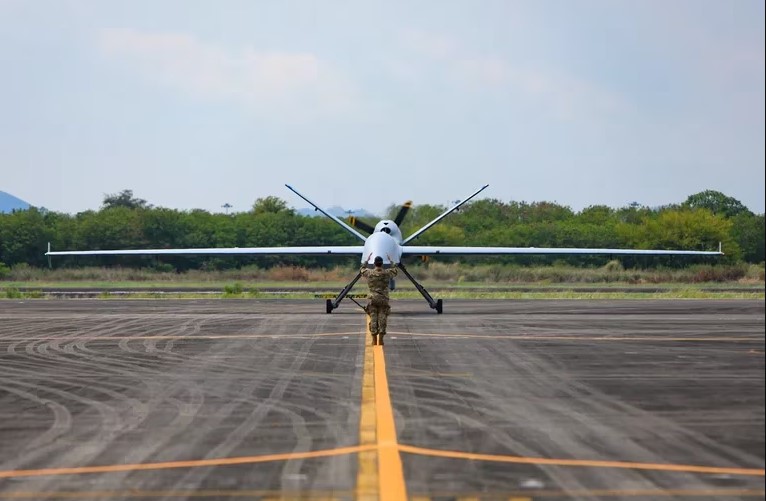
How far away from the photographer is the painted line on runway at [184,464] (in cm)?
925

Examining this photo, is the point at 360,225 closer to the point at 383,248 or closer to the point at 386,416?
the point at 383,248

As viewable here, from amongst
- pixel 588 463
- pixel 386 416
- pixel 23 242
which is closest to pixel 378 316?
pixel 386 416

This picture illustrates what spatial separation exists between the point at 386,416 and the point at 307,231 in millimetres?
66901

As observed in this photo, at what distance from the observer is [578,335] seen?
2484 centimetres

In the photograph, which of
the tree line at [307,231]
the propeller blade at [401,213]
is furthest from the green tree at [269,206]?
the propeller blade at [401,213]

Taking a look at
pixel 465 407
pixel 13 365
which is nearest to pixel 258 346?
pixel 13 365

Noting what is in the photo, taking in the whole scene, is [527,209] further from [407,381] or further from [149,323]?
[407,381]

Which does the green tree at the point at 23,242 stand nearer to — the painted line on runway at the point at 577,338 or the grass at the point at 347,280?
the grass at the point at 347,280

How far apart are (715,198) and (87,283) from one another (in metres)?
42.5

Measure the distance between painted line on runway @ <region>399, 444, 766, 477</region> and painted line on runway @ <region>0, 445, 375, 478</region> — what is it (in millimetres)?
722

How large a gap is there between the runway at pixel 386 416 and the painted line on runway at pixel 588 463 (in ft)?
0.09

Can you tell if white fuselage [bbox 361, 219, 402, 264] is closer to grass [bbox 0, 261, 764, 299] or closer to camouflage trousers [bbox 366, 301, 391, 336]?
camouflage trousers [bbox 366, 301, 391, 336]

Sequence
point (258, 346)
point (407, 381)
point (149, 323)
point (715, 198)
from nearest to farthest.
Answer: point (407, 381)
point (258, 346)
point (149, 323)
point (715, 198)

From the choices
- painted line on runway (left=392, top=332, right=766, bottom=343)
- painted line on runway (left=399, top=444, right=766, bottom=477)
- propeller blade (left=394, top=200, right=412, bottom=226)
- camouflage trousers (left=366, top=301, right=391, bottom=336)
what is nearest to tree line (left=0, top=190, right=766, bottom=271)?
propeller blade (left=394, top=200, right=412, bottom=226)
